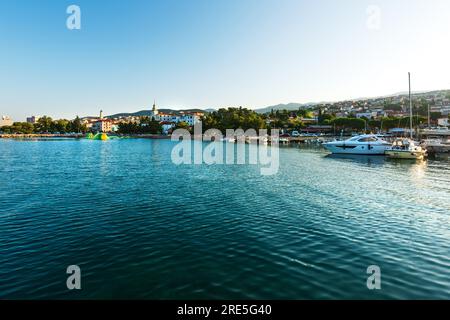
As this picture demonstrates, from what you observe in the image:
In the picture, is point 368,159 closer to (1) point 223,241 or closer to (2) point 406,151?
(2) point 406,151

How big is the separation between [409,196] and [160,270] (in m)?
24.4

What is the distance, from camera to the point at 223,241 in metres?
16.0

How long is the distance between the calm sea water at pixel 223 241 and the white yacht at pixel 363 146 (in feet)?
135

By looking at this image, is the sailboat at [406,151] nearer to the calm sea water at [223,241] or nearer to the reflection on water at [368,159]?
the reflection on water at [368,159]

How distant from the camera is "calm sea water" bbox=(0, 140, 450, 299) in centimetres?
1124

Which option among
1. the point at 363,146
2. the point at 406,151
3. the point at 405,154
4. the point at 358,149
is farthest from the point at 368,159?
the point at 358,149

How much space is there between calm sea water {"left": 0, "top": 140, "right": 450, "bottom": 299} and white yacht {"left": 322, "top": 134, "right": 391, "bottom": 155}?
135 feet

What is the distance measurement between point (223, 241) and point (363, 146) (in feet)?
214

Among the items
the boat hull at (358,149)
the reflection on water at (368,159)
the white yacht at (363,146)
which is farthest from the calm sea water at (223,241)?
the white yacht at (363,146)

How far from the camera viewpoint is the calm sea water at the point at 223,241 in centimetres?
1124

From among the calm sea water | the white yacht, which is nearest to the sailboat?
the white yacht

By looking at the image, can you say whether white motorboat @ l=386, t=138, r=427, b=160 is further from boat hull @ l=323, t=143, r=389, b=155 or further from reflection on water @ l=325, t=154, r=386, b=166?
boat hull @ l=323, t=143, r=389, b=155
